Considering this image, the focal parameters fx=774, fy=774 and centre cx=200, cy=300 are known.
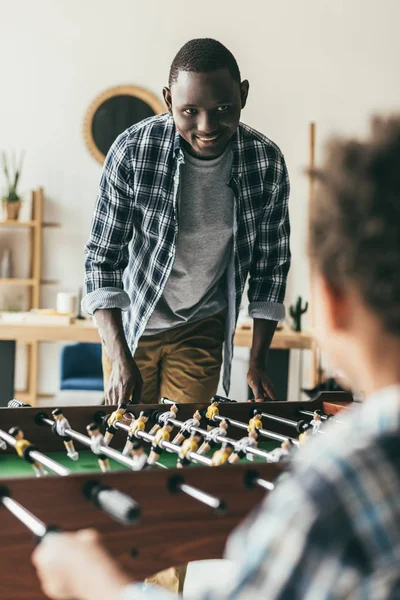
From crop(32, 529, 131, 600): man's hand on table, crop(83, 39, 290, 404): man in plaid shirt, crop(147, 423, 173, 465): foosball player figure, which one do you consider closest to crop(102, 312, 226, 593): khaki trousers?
crop(83, 39, 290, 404): man in plaid shirt

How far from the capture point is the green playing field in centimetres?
149

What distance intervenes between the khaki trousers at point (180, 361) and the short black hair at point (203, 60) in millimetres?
756

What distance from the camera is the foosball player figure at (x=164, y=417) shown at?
1.72 m

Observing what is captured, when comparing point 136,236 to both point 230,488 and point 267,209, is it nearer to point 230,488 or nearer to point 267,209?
point 267,209

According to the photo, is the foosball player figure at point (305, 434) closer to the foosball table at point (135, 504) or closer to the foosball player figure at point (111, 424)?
the foosball table at point (135, 504)

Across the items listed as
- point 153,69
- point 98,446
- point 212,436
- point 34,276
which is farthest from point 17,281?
point 98,446

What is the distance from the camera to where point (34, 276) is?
5.58 meters

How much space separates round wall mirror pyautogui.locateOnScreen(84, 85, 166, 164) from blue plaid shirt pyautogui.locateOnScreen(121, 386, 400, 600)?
5.16m

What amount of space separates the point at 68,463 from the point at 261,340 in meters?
0.95

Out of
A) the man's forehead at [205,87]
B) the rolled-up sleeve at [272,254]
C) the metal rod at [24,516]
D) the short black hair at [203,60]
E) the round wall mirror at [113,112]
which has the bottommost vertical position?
the metal rod at [24,516]

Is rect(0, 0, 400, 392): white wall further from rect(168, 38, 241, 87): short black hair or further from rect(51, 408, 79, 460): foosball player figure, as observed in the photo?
rect(51, 408, 79, 460): foosball player figure

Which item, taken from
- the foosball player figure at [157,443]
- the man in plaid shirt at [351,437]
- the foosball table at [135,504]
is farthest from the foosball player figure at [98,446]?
the man in plaid shirt at [351,437]

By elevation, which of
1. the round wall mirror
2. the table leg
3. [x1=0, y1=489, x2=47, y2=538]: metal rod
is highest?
the round wall mirror

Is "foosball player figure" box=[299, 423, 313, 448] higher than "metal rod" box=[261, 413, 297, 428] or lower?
higher
